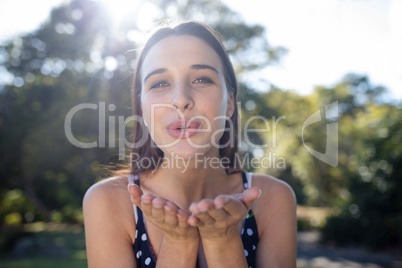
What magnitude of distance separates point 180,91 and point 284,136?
20.6 metres

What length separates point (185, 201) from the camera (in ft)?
7.42

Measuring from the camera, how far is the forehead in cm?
202

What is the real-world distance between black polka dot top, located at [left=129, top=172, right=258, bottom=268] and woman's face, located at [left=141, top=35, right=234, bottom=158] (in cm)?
54

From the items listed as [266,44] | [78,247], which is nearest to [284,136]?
[266,44]

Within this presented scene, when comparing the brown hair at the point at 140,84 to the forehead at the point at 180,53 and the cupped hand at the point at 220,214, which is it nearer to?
the forehead at the point at 180,53

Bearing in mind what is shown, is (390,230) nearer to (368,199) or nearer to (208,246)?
(368,199)

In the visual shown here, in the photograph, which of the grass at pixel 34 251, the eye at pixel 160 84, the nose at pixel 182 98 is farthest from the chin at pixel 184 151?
the grass at pixel 34 251

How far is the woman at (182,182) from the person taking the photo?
1925 mm

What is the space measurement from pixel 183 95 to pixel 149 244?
0.98 m

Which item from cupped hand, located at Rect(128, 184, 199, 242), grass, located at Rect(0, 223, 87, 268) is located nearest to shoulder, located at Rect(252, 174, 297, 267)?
cupped hand, located at Rect(128, 184, 199, 242)

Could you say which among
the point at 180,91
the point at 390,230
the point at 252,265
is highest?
the point at 180,91

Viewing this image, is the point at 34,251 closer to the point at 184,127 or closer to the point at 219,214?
the point at 184,127

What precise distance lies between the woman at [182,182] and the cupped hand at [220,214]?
13 centimetres

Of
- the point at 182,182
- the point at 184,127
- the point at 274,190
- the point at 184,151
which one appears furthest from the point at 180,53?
the point at 274,190
